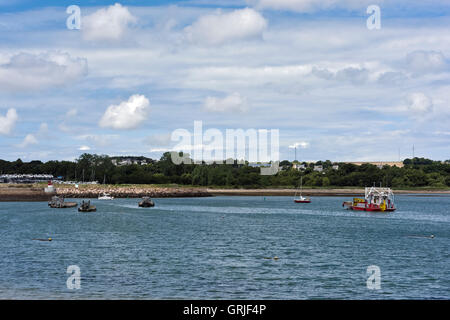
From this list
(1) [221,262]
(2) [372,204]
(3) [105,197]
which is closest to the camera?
(1) [221,262]

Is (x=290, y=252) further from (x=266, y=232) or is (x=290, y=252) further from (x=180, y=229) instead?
(x=180, y=229)

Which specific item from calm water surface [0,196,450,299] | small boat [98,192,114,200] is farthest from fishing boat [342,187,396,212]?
small boat [98,192,114,200]

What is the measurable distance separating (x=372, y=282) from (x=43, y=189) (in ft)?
537

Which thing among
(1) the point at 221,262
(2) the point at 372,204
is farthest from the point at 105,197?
(1) the point at 221,262

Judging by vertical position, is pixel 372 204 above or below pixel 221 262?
above

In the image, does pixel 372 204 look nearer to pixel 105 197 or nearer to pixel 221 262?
pixel 221 262

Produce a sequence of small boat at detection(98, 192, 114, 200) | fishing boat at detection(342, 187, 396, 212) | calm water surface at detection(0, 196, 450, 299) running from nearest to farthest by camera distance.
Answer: calm water surface at detection(0, 196, 450, 299), fishing boat at detection(342, 187, 396, 212), small boat at detection(98, 192, 114, 200)

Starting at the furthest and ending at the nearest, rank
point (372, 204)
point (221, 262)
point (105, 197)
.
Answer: point (105, 197) → point (372, 204) → point (221, 262)

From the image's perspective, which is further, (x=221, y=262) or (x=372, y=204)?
(x=372, y=204)

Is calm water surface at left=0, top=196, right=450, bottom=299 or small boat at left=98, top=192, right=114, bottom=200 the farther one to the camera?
small boat at left=98, top=192, right=114, bottom=200

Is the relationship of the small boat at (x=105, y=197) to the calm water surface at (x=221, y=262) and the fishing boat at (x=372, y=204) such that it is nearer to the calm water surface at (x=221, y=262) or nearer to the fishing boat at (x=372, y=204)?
the fishing boat at (x=372, y=204)

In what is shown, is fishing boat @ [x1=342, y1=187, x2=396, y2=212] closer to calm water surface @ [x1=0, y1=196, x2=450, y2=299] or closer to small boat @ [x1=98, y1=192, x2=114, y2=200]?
calm water surface @ [x1=0, y1=196, x2=450, y2=299]

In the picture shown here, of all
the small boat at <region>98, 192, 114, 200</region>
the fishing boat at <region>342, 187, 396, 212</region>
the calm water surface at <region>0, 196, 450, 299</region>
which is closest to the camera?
the calm water surface at <region>0, 196, 450, 299</region>
